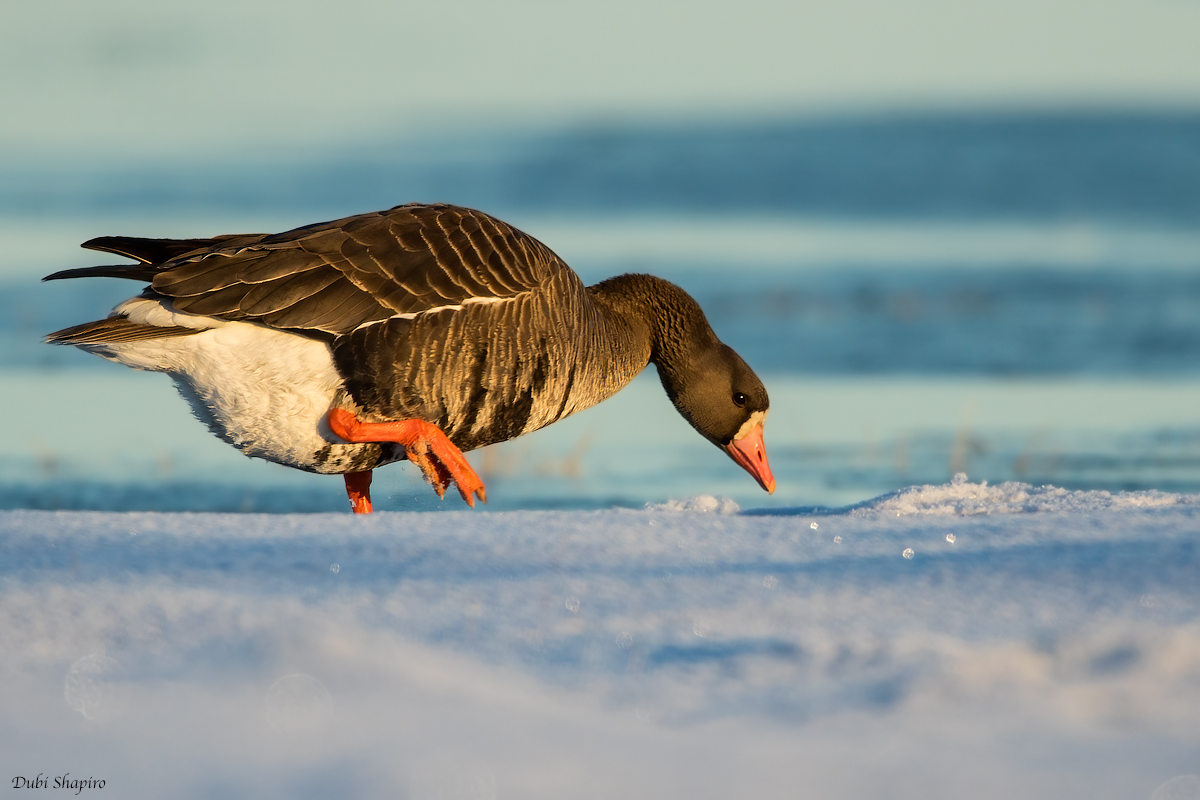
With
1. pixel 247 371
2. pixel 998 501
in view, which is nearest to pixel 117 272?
pixel 247 371

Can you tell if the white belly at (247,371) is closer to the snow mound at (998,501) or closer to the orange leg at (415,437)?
the orange leg at (415,437)

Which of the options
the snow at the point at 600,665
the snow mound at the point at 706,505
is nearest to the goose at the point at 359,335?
the snow mound at the point at 706,505

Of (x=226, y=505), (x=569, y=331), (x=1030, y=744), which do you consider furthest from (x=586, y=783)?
(x=226, y=505)

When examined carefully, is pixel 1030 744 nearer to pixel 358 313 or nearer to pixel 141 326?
pixel 358 313

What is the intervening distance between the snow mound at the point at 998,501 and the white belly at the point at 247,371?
2357 millimetres

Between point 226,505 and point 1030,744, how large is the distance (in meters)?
6.59

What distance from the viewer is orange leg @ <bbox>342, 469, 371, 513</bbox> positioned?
6.86 meters

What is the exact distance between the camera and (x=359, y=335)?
5.96 meters

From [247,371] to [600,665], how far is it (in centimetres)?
333

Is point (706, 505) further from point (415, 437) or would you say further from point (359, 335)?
point (359, 335)

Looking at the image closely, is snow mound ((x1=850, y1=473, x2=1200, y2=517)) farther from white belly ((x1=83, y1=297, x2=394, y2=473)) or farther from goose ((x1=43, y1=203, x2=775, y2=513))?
white belly ((x1=83, y1=297, x2=394, y2=473))

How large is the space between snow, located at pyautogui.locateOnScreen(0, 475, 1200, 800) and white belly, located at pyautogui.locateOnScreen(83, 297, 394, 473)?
6.53 ft
